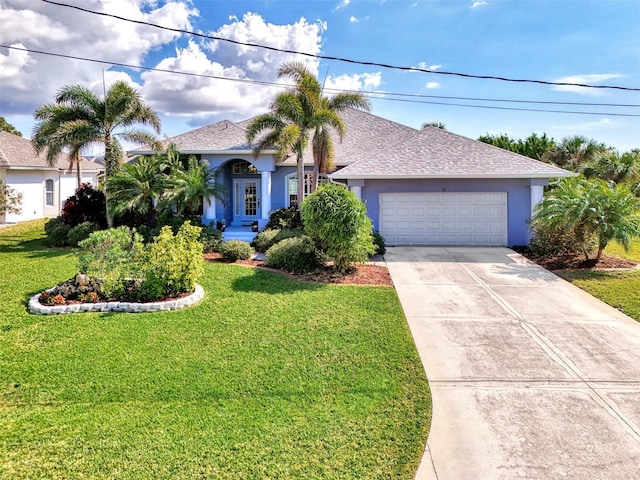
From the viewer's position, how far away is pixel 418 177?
1547cm

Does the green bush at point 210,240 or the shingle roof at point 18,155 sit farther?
the shingle roof at point 18,155

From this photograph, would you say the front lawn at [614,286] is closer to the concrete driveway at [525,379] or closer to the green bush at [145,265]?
the concrete driveway at [525,379]

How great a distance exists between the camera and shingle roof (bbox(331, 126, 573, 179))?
1533 cm

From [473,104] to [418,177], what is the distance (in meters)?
10.4

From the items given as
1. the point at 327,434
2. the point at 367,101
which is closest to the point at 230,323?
the point at 327,434

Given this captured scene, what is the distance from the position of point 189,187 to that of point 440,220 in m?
10.3

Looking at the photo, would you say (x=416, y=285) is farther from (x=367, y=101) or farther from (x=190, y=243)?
(x=367, y=101)

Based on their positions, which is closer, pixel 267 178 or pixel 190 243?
pixel 190 243

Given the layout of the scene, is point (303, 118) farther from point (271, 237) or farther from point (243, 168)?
point (243, 168)

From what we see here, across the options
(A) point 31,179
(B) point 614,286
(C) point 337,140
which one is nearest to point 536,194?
(B) point 614,286

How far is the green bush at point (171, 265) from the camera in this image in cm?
921

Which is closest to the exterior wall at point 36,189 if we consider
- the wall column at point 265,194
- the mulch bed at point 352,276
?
the wall column at point 265,194

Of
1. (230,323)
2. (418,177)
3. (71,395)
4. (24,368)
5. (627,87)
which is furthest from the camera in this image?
(418,177)

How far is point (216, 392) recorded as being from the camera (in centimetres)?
570
